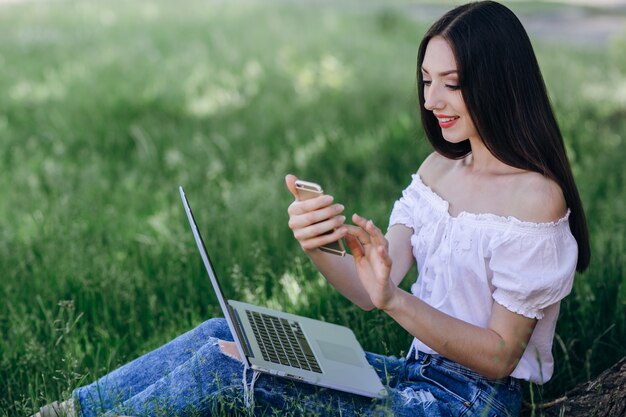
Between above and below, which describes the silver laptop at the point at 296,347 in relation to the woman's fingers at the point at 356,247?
below

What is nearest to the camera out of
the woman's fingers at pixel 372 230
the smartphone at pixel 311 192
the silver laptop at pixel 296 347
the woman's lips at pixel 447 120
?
the woman's fingers at pixel 372 230

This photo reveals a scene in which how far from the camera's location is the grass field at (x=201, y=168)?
3.50 m

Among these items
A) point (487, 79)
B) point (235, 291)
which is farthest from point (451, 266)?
point (235, 291)

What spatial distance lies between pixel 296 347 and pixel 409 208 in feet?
2.05

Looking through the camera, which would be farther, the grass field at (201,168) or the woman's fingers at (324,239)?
the grass field at (201,168)

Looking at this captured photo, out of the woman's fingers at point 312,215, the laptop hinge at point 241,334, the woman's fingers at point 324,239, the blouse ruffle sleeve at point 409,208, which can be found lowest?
the laptop hinge at point 241,334

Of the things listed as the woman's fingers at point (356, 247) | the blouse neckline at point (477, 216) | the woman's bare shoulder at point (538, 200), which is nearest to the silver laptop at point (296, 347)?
the woman's fingers at point (356, 247)

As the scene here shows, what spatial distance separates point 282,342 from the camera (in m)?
2.63

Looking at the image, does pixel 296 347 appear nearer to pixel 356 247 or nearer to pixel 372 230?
pixel 356 247

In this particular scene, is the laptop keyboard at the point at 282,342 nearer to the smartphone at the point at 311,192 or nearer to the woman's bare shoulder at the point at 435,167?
the smartphone at the point at 311,192

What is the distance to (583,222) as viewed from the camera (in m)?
2.63

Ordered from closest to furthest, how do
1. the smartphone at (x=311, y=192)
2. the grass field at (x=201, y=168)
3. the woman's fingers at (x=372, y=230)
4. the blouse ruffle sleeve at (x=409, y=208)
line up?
the woman's fingers at (x=372, y=230) → the smartphone at (x=311, y=192) → the blouse ruffle sleeve at (x=409, y=208) → the grass field at (x=201, y=168)

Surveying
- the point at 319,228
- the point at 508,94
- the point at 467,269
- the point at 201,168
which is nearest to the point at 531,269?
the point at 467,269

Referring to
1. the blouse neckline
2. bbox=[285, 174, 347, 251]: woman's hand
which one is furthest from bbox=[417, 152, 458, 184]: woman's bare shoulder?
bbox=[285, 174, 347, 251]: woman's hand
